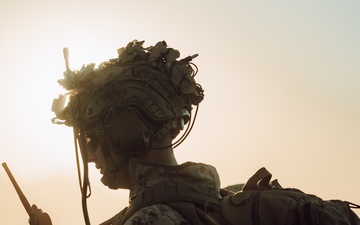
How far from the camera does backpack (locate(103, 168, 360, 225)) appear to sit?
20.1 feet

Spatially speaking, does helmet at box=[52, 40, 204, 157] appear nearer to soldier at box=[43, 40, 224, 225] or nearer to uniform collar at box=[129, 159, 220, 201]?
soldier at box=[43, 40, 224, 225]

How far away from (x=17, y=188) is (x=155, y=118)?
8.98ft

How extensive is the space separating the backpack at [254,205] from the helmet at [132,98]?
3.31 feet

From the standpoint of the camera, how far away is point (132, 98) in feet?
26.1

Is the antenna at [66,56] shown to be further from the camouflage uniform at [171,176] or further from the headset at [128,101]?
the camouflage uniform at [171,176]

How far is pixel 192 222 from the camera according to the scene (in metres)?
6.57

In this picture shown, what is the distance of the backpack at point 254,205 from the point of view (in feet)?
20.1

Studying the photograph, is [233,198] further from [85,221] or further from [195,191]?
[85,221]

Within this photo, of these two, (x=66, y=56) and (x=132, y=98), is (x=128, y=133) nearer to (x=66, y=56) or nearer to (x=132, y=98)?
(x=132, y=98)

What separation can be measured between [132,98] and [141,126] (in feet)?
1.53

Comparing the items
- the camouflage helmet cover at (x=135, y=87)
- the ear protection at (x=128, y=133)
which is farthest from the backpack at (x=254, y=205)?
the camouflage helmet cover at (x=135, y=87)

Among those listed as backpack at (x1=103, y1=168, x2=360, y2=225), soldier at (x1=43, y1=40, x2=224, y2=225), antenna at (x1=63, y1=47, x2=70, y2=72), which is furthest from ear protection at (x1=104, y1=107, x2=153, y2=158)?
antenna at (x1=63, y1=47, x2=70, y2=72)

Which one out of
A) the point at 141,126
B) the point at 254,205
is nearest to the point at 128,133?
the point at 141,126

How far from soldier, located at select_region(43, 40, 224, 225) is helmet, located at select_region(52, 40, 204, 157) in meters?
0.01
